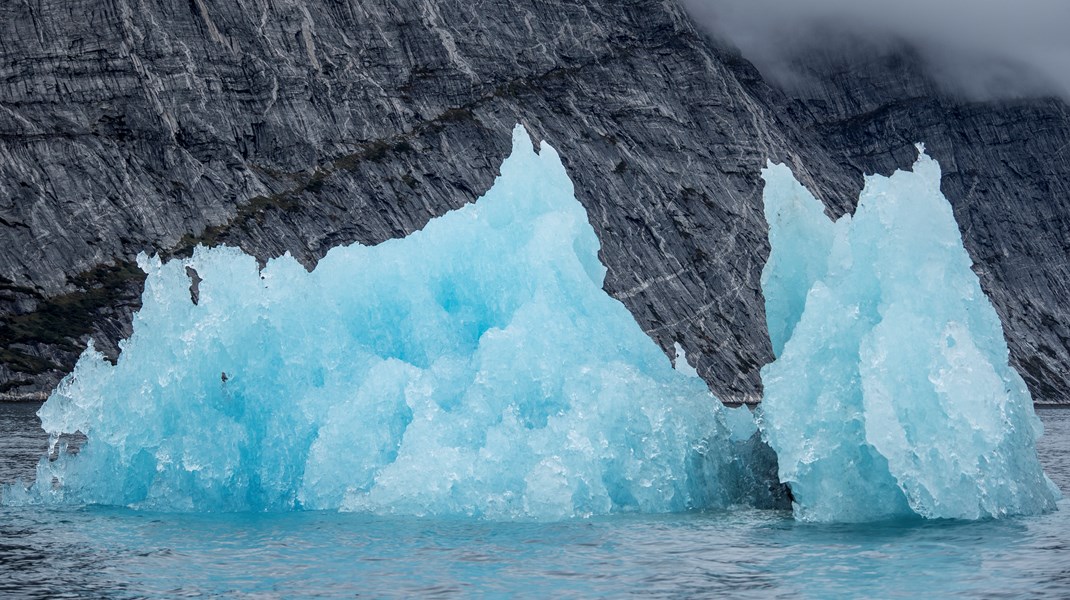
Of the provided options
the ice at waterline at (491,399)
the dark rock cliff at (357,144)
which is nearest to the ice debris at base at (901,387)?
the ice at waterline at (491,399)

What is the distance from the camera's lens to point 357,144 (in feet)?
456

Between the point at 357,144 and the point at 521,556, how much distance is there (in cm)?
12075

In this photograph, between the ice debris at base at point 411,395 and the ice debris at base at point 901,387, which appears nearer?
the ice debris at base at point 901,387

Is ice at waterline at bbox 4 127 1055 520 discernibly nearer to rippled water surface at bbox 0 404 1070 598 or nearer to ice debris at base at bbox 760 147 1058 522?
ice debris at base at bbox 760 147 1058 522

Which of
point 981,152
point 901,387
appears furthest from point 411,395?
point 981,152

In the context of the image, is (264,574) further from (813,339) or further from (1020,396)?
(1020,396)

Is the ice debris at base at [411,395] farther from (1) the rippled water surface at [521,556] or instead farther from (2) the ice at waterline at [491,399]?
(1) the rippled water surface at [521,556]

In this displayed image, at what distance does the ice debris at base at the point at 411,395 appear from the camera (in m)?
27.1

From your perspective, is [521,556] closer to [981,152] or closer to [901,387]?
[901,387]

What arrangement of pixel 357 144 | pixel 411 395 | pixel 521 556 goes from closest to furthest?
pixel 521 556 → pixel 411 395 → pixel 357 144

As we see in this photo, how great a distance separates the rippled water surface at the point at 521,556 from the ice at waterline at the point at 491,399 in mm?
1023

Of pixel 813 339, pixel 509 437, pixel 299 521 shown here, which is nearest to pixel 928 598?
pixel 813 339

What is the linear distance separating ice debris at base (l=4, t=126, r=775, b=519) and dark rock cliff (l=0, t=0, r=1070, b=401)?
8731 centimetres

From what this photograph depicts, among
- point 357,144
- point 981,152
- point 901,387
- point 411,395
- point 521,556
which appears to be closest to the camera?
point 521,556
